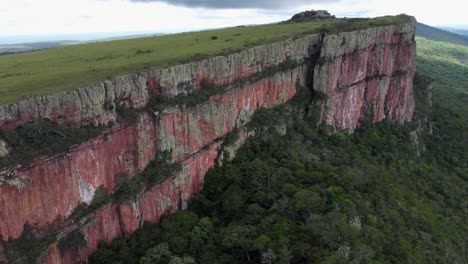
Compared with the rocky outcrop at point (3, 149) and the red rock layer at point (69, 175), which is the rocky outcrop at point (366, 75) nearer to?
the red rock layer at point (69, 175)

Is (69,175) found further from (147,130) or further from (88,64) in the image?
(88,64)

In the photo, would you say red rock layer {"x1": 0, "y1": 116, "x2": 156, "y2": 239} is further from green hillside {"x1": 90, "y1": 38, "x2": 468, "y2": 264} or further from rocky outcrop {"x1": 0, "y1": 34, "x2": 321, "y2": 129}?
green hillside {"x1": 90, "y1": 38, "x2": 468, "y2": 264}

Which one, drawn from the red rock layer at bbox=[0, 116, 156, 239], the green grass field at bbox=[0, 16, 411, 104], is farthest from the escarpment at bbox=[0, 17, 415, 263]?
the green grass field at bbox=[0, 16, 411, 104]

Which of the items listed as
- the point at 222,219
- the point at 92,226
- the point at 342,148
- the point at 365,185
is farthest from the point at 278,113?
the point at 92,226

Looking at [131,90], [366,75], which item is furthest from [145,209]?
[366,75]

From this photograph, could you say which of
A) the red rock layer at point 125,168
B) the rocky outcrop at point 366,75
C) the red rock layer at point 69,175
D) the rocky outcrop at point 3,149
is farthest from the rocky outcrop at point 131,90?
the rocky outcrop at point 366,75

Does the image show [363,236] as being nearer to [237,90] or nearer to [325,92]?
[237,90]
